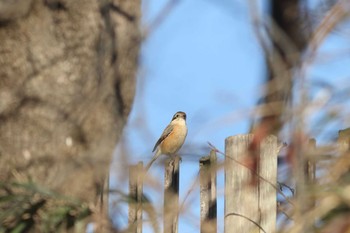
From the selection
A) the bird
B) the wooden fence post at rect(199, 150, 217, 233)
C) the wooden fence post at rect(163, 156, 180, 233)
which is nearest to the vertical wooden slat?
the wooden fence post at rect(199, 150, 217, 233)

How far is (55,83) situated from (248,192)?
116 cm

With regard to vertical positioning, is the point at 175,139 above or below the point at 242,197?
above

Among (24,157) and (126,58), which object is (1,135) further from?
(126,58)

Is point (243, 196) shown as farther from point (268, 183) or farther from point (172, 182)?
point (172, 182)

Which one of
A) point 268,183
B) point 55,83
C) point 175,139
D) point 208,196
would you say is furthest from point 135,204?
point 175,139

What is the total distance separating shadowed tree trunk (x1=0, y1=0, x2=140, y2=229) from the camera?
13.1 feet

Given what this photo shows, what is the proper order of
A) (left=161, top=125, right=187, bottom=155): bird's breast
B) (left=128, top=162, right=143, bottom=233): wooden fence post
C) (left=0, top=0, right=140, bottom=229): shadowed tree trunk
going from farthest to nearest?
(left=161, top=125, right=187, bottom=155): bird's breast, (left=0, top=0, right=140, bottom=229): shadowed tree trunk, (left=128, top=162, right=143, bottom=233): wooden fence post

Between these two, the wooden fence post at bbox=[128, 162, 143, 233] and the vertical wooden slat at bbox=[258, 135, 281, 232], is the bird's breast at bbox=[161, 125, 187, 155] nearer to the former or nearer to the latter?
the wooden fence post at bbox=[128, 162, 143, 233]

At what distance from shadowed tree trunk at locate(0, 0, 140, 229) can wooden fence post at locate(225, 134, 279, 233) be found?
750mm

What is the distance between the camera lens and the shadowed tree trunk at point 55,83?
3980 mm

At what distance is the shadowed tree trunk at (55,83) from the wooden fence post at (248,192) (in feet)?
2.46

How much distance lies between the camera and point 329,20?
5.95ft

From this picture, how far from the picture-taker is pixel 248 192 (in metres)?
3.25

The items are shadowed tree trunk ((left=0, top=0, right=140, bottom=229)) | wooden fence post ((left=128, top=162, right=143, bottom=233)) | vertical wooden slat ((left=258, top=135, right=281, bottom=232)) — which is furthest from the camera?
shadowed tree trunk ((left=0, top=0, right=140, bottom=229))
